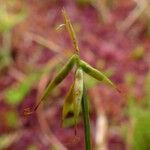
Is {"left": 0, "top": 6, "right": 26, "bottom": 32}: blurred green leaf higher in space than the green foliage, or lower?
higher

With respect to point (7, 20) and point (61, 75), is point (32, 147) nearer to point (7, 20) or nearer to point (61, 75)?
point (7, 20)

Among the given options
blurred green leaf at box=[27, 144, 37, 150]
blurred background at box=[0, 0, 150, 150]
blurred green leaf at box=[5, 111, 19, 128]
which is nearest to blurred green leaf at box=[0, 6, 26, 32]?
blurred background at box=[0, 0, 150, 150]

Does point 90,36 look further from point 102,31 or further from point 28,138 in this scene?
point 28,138

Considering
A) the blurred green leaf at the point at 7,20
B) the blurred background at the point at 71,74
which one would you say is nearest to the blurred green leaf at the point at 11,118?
the blurred background at the point at 71,74

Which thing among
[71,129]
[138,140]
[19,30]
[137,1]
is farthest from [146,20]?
[138,140]

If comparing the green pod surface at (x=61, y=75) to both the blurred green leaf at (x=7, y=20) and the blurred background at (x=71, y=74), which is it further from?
the blurred green leaf at (x=7, y=20)

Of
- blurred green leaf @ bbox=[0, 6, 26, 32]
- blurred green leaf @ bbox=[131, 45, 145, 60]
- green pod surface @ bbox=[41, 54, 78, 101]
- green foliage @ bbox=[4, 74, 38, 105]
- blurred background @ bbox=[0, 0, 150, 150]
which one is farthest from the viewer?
blurred green leaf @ bbox=[131, 45, 145, 60]

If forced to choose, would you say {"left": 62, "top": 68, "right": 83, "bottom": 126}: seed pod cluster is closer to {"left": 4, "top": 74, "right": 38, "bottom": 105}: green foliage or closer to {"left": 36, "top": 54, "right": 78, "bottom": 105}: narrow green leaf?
{"left": 36, "top": 54, "right": 78, "bottom": 105}: narrow green leaf
